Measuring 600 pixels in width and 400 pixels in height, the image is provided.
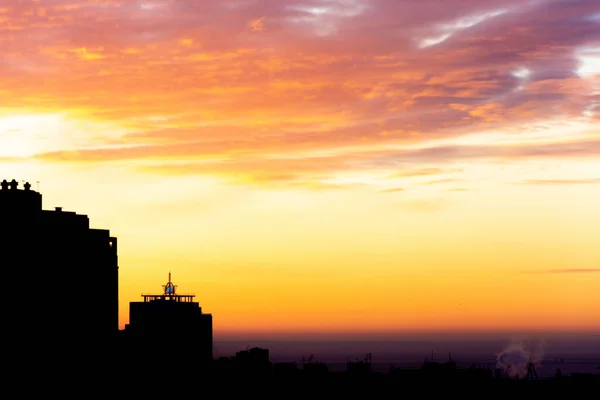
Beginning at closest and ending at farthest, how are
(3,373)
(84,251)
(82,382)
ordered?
(3,373) < (82,382) < (84,251)

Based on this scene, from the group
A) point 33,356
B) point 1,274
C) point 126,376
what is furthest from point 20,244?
point 126,376

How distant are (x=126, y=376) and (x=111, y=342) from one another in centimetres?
744

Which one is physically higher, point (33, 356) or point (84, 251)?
point (84, 251)

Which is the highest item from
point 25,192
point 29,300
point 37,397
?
point 25,192

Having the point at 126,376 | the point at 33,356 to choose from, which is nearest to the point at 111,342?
the point at 126,376

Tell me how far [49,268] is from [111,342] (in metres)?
17.3

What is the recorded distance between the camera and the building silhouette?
17225cm

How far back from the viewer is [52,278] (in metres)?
179

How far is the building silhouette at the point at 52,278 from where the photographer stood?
172 meters

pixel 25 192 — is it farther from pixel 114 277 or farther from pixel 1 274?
pixel 114 277

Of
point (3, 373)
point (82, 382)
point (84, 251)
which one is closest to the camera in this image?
point (3, 373)

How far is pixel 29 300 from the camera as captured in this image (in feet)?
574

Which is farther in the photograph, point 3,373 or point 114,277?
point 114,277

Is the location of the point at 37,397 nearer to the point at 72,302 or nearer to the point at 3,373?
the point at 3,373
